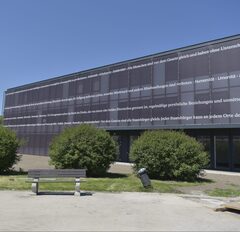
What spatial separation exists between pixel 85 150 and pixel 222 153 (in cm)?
1485

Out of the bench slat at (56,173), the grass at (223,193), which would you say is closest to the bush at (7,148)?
the bench slat at (56,173)

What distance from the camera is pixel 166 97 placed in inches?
1260

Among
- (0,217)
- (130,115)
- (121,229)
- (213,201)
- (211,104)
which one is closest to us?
(121,229)

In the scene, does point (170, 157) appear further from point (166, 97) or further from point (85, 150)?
point (166, 97)

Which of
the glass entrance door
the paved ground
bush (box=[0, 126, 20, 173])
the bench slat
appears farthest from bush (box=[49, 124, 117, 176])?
the glass entrance door

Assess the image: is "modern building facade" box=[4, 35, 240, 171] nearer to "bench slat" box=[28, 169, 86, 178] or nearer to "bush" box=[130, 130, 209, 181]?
"bush" box=[130, 130, 209, 181]

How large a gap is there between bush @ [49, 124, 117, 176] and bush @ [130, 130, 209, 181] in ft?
4.98

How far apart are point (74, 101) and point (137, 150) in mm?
26177

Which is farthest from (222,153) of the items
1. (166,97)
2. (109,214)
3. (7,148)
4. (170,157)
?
(109,214)

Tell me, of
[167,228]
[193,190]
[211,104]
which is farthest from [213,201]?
[211,104]

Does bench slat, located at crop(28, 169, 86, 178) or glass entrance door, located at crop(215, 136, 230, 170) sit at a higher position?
glass entrance door, located at crop(215, 136, 230, 170)

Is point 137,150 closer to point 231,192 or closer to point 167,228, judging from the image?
point 231,192

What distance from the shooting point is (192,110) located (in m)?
29.7

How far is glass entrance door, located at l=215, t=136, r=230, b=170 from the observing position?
1128 inches
